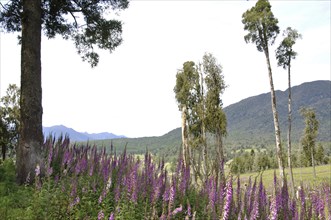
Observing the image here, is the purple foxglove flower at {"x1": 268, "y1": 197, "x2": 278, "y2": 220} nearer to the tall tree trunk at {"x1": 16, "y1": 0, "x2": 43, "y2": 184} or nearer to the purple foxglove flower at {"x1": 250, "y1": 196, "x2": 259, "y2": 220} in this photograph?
the purple foxglove flower at {"x1": 250, "y1": 196, "x2": 259, "y2": 220}

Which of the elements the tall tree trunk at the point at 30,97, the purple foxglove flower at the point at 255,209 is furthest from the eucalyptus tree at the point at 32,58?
the purple foxglove flower at the point at 255,209

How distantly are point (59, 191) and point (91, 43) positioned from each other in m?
8.56

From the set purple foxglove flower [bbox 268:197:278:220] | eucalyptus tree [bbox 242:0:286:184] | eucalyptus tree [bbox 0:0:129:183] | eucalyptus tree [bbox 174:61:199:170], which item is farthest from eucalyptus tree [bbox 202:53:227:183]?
purple foxglove flower [bbox 268:197:278:220]

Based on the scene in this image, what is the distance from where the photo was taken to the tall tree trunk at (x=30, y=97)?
852 centimetres

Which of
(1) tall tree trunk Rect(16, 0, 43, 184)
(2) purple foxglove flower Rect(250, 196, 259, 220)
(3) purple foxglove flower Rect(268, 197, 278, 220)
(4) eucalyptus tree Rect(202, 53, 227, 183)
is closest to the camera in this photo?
(2) purple foxglove flower Rect(250, 196, 259, 220)

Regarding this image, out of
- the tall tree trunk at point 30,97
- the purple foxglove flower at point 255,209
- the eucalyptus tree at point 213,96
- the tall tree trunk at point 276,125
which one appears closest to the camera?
the purple foxglove flower at point 255,209

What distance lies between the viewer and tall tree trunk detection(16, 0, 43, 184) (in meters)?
8.52

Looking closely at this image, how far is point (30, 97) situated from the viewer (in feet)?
29.0

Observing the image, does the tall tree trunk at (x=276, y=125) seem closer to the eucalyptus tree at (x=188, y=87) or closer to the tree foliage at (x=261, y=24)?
the tree foliage at (x=261, y=24)

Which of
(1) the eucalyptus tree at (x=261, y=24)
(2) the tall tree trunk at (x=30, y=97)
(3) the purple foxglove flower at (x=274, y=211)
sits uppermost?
(1) the eucalyptus tree at (x=261, y=24)

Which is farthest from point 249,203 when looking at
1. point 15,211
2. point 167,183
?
point 15,211

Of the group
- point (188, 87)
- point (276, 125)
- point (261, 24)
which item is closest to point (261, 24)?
point (261, 24)

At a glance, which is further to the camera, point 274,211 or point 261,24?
point 261,24

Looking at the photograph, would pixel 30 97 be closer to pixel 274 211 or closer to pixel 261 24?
pixel 274 211
